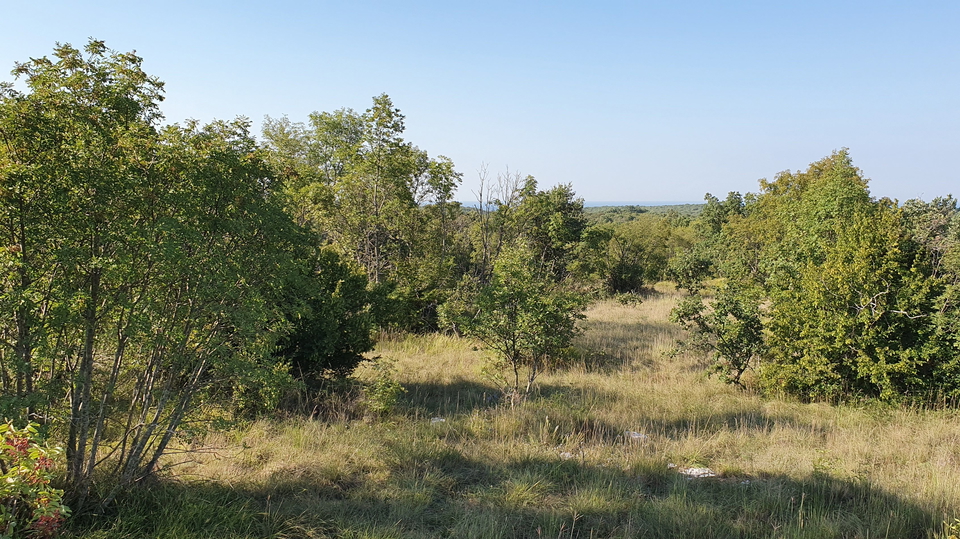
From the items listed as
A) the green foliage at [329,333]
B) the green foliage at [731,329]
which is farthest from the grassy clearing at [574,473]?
the green foliage at [329,333]

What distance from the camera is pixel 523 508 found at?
14.2 feet

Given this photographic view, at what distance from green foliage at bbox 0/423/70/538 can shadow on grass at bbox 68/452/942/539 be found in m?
0.59

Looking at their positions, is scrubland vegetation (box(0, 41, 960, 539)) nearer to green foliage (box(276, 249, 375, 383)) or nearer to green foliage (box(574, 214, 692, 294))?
green foliage (box(276, 249, 375, 383))

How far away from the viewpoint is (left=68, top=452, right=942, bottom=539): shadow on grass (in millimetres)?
3770

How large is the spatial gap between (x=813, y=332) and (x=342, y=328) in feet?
24.3

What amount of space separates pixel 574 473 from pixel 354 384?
13.0ft

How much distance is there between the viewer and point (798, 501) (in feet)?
14.4

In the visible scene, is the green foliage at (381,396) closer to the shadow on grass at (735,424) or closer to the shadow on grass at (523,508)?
the shadow on grass at (523,508)

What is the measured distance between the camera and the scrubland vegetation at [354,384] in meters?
3.36

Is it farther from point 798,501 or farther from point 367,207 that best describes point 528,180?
point 798,501

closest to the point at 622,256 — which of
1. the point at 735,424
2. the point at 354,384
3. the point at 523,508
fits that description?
the point at 735,424

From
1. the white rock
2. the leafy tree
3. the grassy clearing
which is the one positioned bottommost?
the white rock

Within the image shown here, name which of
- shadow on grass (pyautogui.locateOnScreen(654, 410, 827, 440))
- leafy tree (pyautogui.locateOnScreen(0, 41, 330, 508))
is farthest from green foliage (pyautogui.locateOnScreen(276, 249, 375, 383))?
shadow on grass (pyautogui.locateOnScreen(654, 410, 827, 440))

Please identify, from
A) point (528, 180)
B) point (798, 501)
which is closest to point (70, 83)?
point (798, 501)
